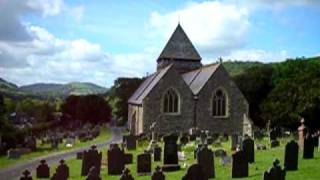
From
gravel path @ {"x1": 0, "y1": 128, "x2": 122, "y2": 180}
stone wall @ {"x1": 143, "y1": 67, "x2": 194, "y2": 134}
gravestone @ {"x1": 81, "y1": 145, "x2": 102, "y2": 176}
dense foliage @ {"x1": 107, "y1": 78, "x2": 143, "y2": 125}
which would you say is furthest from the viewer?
dense foliage @ {"x1": 107, "y1": 78, "x2": 143, "y2": 125}

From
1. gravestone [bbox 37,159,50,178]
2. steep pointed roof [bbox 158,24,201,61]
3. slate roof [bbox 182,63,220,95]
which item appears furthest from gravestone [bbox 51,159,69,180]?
steep pointed roof [bbox 158,24,201,61]

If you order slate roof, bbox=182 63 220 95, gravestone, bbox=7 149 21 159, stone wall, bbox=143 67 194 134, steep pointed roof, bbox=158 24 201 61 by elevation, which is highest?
steep pointed roof, bbox=158 24 201 61

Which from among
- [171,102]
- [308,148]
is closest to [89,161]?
[308,148]

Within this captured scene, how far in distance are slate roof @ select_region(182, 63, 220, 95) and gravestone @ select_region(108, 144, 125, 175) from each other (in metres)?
27.2

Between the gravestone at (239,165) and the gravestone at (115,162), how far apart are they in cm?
666

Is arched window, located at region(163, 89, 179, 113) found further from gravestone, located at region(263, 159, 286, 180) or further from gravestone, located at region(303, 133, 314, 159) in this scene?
gravestone, located at region(263, 159, 286, 180)

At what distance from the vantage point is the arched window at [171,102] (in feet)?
168

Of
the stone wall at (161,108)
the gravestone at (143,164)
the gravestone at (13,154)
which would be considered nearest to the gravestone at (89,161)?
the gravestone at (143,164)

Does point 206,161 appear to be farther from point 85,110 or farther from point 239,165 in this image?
point 85,110

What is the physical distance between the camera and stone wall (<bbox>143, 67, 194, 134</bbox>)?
50406 millimetres

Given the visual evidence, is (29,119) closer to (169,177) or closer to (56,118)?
(56,118)

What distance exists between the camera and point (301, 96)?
52.4 meters

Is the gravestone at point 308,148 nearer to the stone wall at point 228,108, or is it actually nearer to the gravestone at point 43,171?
the gravestone at point 43,171

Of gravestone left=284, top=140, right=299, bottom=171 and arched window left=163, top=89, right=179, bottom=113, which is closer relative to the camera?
gravestone left=284, top=140, right=299, bottom=171
